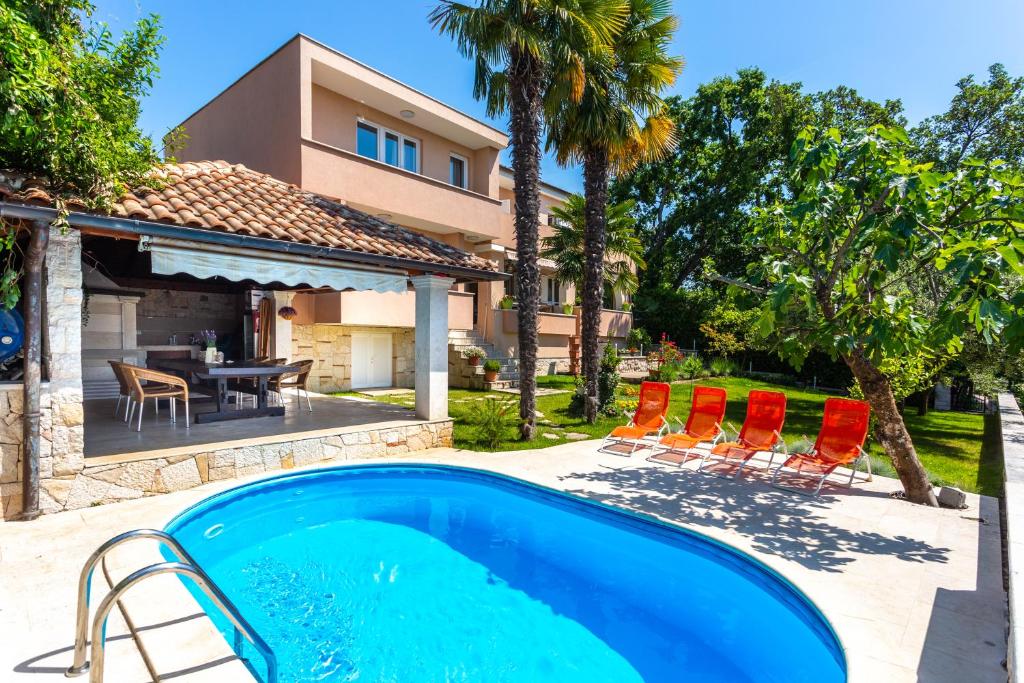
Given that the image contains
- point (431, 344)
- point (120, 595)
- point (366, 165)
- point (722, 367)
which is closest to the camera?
point (120, 595)

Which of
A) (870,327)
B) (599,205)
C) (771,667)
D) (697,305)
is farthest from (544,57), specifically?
(697,305)

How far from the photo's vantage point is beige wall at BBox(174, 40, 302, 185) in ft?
55.2

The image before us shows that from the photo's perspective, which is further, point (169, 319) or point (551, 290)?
point (551, 290)

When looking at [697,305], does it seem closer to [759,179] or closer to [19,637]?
[759,179]

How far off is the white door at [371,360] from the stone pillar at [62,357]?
1309 centimetres

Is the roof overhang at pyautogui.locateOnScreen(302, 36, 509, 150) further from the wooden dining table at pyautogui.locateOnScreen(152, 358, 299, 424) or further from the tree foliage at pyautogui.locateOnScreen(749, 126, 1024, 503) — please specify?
the tree foliage at pyautogui.locateOnScreen(749, 126, 1024, 503)

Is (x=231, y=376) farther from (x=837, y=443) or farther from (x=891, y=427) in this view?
(x=891, y=427)

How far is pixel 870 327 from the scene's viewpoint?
21.8 ft

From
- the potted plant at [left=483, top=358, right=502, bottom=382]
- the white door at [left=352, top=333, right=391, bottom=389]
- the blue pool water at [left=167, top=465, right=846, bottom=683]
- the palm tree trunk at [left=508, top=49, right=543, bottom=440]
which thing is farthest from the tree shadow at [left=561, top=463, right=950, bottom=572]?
the white door at [left=352, top=333, right=391, bottom=389]

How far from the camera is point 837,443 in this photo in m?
10.1

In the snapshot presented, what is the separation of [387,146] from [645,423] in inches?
641

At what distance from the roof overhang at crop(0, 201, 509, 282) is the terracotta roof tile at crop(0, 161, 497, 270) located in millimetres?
154

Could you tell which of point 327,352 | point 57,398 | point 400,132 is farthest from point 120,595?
point 400,132

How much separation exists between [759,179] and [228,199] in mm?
41665
